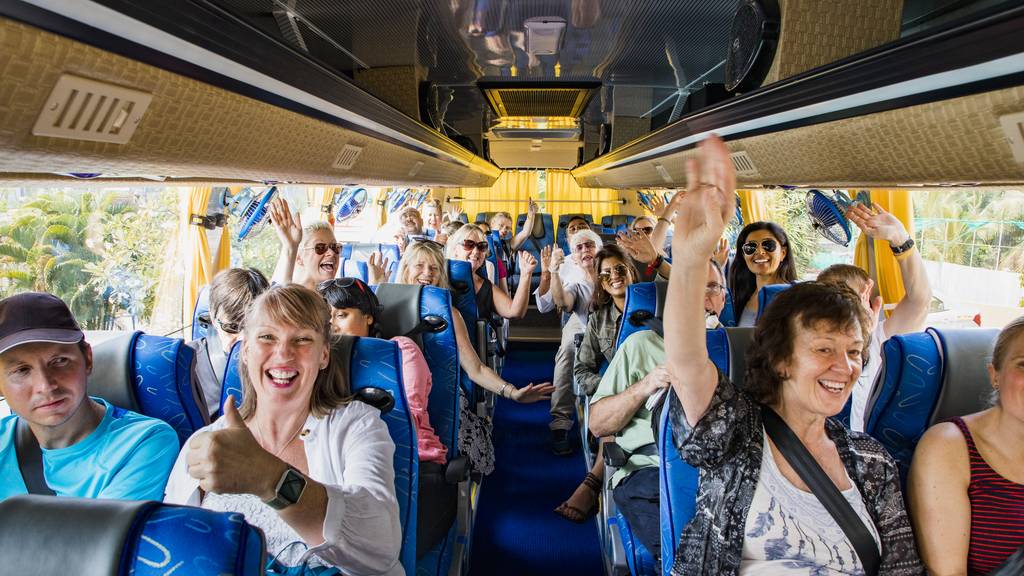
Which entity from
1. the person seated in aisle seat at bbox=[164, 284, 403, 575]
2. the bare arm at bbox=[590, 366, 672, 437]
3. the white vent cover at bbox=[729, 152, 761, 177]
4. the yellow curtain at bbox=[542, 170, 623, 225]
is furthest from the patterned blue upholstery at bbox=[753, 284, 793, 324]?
the yellow curtain at bbox=[542, 170, 623, 225]

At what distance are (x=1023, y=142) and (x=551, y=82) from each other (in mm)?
4281

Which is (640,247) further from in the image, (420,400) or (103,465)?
(103,465)

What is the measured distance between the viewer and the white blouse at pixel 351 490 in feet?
4.67

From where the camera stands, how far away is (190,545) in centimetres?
81

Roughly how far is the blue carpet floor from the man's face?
225 cm

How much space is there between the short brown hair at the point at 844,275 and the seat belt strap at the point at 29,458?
2.96 metres

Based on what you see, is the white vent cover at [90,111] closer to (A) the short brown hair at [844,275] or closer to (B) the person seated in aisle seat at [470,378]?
(B) the person seated in aisle seat at [470,378]

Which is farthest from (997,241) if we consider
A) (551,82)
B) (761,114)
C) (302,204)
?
(302,204)

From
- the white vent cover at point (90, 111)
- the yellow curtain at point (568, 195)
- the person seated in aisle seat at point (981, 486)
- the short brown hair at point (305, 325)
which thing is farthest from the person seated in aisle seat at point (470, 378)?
the yellow curtain at point (568, 195)

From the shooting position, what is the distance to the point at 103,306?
3.45m

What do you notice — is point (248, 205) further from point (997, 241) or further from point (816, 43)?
point (997, 241)

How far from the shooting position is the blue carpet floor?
3.27 meters

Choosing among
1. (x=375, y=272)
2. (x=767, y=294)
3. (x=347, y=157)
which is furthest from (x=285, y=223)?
(x=767, y=294)

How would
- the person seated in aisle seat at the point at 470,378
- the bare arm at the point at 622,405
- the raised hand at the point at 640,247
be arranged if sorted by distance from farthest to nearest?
the raised hand at the point at 640,247 → the person seated in aisle seat at the point at 470,378 → the bare arm at the point at 622,405
